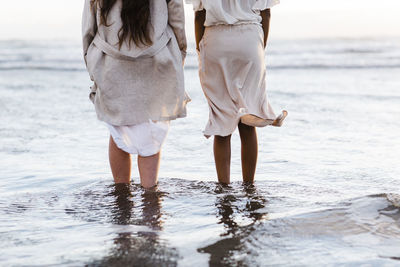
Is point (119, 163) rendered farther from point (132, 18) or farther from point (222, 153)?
point (132, 18)

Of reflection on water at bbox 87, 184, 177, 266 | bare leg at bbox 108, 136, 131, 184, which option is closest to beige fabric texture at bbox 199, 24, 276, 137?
bare leg at bbox 108, 136, 131, 184

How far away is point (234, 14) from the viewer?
402cm

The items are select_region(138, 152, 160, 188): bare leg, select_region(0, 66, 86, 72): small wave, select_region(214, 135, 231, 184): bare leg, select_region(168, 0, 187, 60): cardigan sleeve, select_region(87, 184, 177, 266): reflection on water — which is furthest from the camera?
select_region(0, 66, 86, 72): small wave

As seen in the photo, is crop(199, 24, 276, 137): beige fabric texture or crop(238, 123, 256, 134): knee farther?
crop(238, 123, 256, 134): knee

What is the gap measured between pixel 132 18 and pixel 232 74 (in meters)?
0.96

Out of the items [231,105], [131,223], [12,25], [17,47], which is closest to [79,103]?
[231,105]

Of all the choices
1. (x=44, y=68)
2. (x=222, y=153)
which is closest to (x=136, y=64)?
(x=222, y=153)

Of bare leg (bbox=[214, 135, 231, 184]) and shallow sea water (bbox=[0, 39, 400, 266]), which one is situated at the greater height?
bare leg (bbox=[214, 135, 231, 184])

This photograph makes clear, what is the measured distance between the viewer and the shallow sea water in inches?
110

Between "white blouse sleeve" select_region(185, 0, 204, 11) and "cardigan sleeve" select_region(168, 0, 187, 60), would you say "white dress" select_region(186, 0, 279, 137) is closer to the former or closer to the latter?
"white blouse sleeve" select_region(185, 0, 204, 11)

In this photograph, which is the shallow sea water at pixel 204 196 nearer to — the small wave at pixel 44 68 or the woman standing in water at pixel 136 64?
the woman standing in water at pixel 136 64

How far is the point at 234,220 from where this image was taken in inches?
132

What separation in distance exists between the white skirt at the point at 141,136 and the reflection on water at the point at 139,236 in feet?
1.16

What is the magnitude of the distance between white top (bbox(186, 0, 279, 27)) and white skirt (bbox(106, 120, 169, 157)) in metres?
0.87
